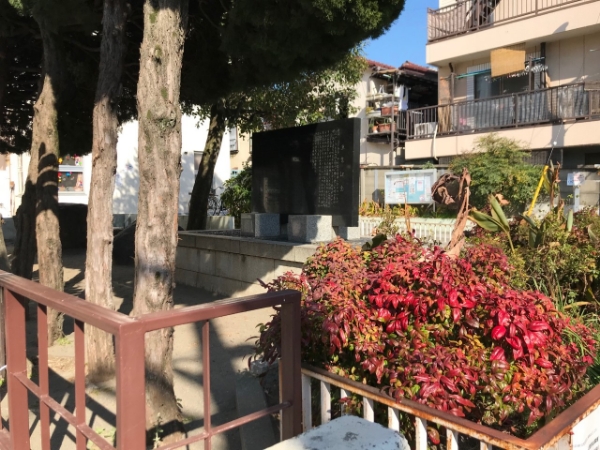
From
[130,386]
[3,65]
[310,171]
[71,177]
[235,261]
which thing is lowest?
[235,261]

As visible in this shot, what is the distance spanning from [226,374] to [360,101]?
19.8 meters

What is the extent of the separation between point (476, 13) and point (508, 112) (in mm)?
3499

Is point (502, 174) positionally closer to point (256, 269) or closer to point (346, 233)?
point (346, 233)

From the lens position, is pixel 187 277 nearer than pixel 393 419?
No

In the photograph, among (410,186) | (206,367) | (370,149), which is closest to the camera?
(206,367)

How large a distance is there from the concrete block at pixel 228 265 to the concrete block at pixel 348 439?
6.96m

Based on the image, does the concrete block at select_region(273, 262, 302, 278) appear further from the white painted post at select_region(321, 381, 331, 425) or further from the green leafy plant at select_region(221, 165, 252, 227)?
the green leafy plant at select_region(221, 165, 252, 227)

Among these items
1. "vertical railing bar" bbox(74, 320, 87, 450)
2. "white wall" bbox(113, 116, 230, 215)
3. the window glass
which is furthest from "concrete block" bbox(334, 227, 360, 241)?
the window glass

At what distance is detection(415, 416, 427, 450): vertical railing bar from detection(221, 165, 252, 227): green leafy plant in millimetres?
12027

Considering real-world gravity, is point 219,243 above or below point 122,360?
below

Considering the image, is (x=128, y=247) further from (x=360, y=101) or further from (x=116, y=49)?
(x=360, y=101)

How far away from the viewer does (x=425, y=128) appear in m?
18.0

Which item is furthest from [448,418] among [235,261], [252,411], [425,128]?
[425,128]

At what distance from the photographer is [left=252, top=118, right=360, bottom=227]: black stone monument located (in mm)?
7660
